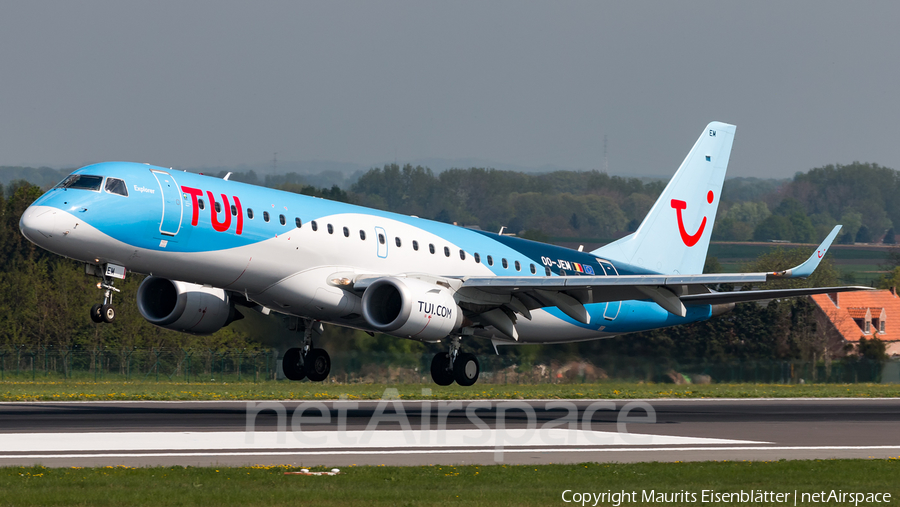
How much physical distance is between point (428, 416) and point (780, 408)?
48.3 feet

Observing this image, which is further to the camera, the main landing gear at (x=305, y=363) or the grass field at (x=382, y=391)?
the grass field at (x=382, y=391)

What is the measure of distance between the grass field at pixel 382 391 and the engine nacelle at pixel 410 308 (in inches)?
485

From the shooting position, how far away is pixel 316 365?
3522 centimetres

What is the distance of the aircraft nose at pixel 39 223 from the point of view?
84.2 feet

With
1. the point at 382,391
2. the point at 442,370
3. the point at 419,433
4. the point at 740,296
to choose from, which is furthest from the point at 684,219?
the point at 419,433

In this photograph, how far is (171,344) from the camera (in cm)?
7088

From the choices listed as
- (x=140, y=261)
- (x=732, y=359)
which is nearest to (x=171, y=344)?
(x=732, y=359)

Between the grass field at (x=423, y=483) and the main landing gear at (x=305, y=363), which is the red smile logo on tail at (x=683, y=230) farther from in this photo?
the grass field at (x=423, y=483)

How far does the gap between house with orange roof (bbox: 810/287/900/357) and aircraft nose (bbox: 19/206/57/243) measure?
62.7 meters

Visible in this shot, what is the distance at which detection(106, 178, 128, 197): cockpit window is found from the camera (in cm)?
2673

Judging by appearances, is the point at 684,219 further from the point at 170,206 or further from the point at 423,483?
the point at 423,483

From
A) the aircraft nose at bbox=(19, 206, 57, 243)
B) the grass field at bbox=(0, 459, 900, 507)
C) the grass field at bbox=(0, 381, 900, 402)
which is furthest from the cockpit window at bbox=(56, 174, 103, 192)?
the grass field at bbox=(0, 381, 900, 402)

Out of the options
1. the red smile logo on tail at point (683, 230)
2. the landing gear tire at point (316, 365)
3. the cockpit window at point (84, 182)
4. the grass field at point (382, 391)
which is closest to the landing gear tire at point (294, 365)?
the landing gear tire at point (316, 365)

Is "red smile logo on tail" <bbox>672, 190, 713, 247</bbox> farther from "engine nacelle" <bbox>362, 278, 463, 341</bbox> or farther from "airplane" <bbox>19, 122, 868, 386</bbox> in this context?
"engine nacelle" <bbox>362, 278, 463, 341</bbox>
